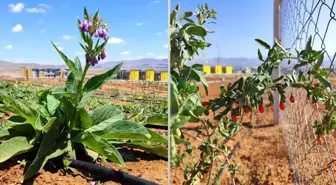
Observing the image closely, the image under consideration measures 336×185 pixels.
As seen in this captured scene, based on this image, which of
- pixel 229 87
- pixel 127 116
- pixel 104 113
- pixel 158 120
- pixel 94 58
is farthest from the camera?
pixel 127 116

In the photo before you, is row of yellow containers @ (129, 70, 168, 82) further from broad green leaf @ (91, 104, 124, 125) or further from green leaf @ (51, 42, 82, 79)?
green leaf @ (51, 42, 82, 79)

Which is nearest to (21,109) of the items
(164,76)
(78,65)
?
(78,65)

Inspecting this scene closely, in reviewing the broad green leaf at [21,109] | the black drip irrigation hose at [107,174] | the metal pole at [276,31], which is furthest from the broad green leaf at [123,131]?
the metal pole at [276,31]

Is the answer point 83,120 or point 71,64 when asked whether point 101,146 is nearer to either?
point 83,120

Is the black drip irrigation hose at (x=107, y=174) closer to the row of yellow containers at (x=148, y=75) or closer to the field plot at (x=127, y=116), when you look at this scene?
the field plot at (x=127, y=116)

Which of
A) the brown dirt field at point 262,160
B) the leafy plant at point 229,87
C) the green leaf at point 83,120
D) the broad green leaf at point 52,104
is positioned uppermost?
the leafy plant at point 229,87

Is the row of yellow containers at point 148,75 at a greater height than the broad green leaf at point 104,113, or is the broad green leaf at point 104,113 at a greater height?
the row of yellow containers at point 148,75

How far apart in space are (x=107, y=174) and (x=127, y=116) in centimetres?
43

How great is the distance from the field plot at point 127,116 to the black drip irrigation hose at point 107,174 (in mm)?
25

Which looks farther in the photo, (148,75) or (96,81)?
(148,75)

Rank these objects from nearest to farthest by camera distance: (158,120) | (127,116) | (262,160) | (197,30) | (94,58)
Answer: (197,30), (94,58), (158,120), (127,116), (262,160)

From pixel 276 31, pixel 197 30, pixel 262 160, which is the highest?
pixel 276 31

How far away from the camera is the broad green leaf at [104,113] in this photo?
4.70 ft

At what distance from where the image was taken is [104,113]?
144 cm
